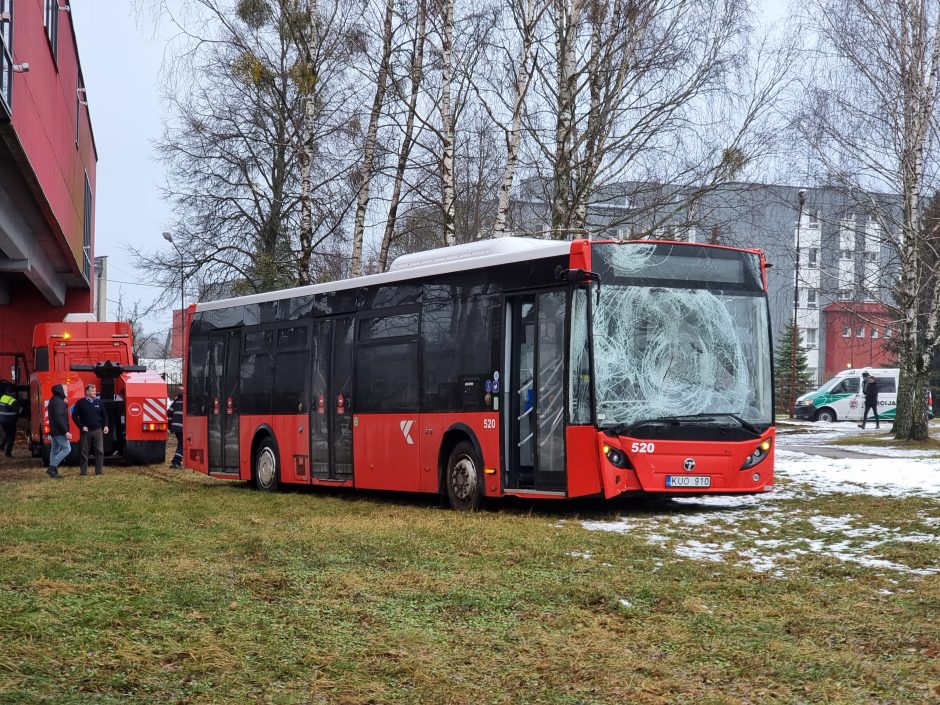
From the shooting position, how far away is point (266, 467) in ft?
67.4

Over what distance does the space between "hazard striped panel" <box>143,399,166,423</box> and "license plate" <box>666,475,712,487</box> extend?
54.3 ft

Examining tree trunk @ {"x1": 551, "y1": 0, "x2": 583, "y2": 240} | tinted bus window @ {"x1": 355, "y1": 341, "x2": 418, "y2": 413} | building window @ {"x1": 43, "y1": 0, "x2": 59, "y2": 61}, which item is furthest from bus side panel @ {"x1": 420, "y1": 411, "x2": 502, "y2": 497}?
building window @ {"x1": 43, "y1": 0, "x2": 59, "y2": 61}

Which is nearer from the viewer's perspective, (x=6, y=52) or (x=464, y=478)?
(x=464, y=478)

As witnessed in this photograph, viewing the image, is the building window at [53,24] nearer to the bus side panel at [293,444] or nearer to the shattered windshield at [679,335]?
the bus side panel at [293,444]

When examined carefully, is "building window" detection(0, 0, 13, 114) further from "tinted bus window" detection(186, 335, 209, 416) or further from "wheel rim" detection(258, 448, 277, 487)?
"wheel rim" detection(258, 448, 277, 487)

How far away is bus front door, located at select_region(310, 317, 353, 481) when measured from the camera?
59.6 ft

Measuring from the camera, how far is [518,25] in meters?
24.6

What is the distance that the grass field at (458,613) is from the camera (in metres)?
6.19

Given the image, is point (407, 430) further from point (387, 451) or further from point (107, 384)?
point (107, 384)

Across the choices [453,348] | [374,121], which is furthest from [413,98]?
[453,348]

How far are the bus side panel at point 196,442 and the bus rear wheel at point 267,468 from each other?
72.2 inches

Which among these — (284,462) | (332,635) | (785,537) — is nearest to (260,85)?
(284,462)

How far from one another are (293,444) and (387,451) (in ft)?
9.30

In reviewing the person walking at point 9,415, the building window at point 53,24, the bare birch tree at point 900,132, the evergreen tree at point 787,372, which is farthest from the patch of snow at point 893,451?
the evergreen tree at point 787,372
